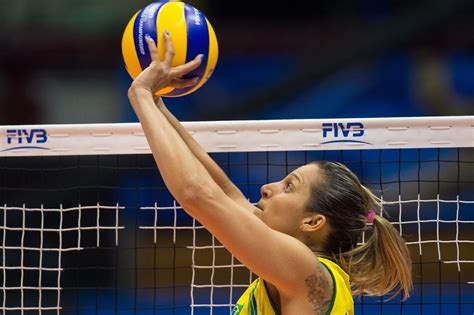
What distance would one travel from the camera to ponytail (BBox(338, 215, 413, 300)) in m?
3.14

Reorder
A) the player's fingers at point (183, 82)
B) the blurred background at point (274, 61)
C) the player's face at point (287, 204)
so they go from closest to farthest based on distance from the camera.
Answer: the player's fingers at point (183, 82) → the player's face at point (287, 204) → the blurred background at point (274, 61)

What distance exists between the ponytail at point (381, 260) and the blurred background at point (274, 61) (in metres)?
5.30

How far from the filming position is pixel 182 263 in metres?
8.17

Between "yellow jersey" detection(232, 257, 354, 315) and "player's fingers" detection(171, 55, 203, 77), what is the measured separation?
2.58ft

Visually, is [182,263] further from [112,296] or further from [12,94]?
[12,94]

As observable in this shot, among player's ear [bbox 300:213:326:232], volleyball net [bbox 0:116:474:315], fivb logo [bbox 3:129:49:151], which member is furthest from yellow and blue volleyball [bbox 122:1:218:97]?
volleyball net [bbox 0:116:474:315]

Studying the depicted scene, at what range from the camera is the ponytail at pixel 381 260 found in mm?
3137

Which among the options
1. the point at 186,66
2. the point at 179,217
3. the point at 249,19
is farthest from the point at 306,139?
the point at 249,19

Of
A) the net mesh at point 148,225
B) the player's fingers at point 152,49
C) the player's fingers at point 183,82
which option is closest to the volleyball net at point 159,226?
the net mesh at point 148,225

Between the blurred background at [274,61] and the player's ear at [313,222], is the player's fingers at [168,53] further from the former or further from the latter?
the blurred background at [274,61]

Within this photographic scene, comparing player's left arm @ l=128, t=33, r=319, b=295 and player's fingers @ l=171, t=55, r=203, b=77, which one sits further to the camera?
player's fingers @ l=171, t=55, r=203, b=77

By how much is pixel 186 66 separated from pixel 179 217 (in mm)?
5087

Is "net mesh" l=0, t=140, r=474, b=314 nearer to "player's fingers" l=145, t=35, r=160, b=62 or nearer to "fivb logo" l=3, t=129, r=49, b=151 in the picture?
"fivb logo" l=3, t=129, r=49, b=151

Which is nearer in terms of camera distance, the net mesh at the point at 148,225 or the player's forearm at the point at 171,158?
the player's forearm at the point at 171,158
